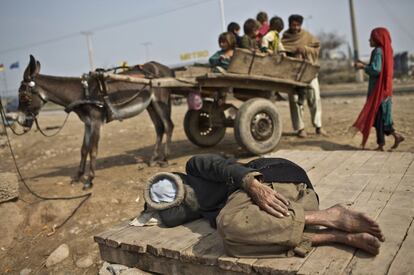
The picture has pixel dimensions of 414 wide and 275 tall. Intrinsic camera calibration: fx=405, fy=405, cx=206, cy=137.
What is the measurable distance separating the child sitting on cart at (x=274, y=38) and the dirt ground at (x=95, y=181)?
68.8 inches

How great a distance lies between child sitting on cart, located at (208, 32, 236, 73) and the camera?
6484 millimetres

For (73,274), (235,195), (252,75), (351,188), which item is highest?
(252,75)

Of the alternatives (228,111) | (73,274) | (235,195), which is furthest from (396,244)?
(228,111)

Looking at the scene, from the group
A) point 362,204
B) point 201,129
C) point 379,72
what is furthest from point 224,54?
point 362,204

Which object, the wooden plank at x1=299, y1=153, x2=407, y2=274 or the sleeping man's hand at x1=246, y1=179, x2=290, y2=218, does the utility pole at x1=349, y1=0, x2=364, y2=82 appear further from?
the sleeping man's hand at x1=246, y1=179, x2=290, y2=218

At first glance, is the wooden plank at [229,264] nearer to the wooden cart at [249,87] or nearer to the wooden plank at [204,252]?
the wooden plank at [204,252]

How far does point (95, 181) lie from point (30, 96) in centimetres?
156

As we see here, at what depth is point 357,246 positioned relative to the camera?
2.45 metres

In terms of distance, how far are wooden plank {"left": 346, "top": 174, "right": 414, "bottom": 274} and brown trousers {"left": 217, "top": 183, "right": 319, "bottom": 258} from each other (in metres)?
0.32

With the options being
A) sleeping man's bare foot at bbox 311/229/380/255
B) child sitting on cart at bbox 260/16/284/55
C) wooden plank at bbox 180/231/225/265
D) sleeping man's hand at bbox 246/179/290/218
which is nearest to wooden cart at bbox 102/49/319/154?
child sitting on cart at bbox 260/16/284/55

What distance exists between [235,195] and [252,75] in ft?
12.5

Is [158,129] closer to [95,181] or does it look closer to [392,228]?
[95,181]

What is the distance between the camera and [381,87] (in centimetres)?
616

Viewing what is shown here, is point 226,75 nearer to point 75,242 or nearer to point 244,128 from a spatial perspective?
point 244,128
